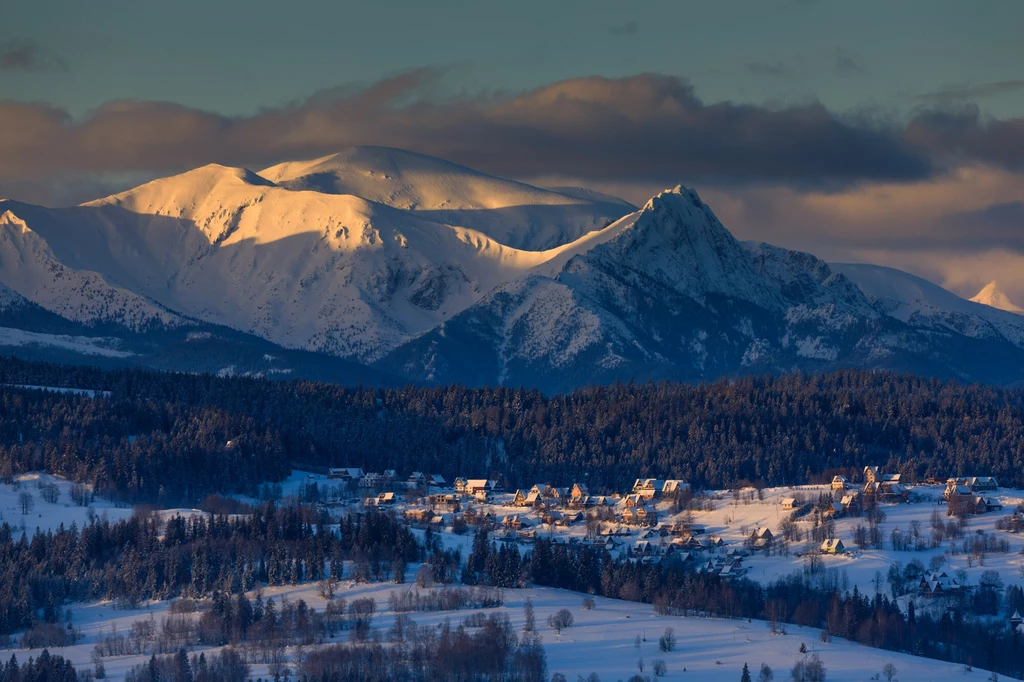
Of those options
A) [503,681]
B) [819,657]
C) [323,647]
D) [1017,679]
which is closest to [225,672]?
[323,647]

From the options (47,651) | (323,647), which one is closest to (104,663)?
(47,651)

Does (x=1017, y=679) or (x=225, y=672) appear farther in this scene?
(x=1017, y=679)

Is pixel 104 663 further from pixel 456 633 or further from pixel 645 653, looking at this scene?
pixel 645 653

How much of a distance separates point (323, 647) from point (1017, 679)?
2446 inches

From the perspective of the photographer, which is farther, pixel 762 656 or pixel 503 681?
pixel 762 656

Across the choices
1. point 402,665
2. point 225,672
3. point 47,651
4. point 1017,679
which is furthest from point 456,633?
point 1017,679

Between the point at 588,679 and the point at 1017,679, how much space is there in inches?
1611

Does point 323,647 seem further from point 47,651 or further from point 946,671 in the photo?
point 946,671

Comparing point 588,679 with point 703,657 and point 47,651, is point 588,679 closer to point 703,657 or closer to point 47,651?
point 703,657

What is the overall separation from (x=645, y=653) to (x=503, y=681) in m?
18.0

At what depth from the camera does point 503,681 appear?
185750 millimetres

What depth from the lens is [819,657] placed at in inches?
7810

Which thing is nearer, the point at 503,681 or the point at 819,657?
the point at 503,681

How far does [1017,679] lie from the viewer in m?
199
